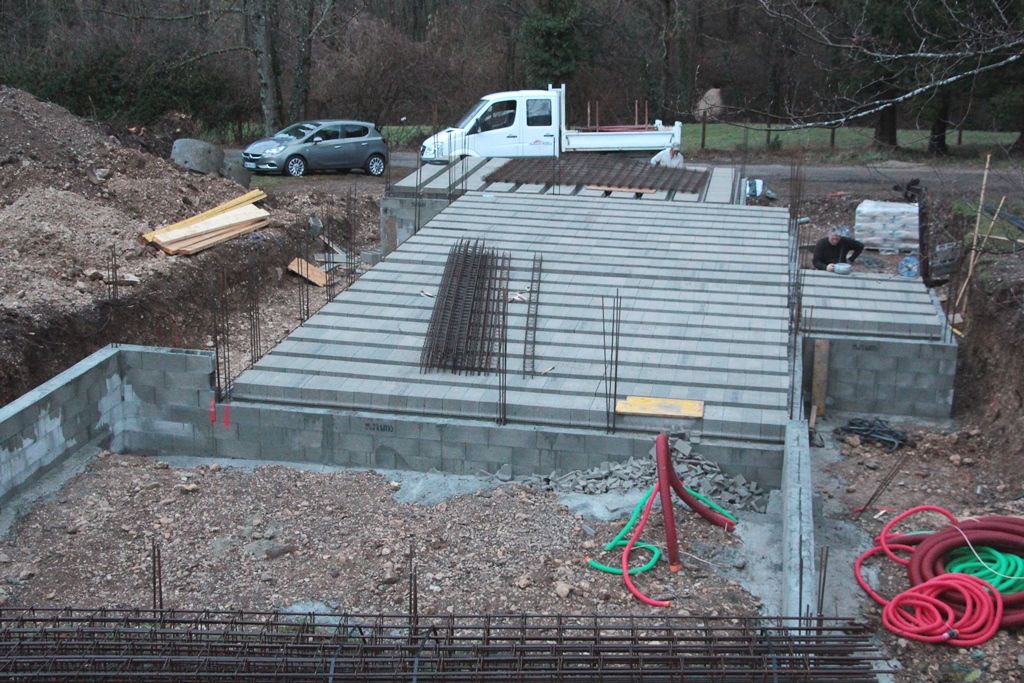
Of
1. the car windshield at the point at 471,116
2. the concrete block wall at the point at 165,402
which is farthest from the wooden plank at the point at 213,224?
the car windshield at the point at 471,116

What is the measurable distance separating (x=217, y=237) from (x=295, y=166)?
6626 mm

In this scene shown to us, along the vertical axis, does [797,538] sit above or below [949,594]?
above

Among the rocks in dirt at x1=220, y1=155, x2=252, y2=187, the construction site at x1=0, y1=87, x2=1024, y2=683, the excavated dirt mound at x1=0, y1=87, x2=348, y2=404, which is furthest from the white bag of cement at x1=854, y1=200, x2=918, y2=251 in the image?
the rocks in dirt at x1=220, y1=155, x2=252, y2=187

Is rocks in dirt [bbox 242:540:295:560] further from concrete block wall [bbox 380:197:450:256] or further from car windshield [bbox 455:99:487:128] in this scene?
car windshield [bbox 455:99:487:128]

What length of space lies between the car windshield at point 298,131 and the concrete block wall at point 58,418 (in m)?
12.4

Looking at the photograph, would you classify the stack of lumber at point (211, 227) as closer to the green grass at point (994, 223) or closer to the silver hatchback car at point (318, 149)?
the silver hatchback car at point (318, 149)

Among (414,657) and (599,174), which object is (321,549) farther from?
(599,174)

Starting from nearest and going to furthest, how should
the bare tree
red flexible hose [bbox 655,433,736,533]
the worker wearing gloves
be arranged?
the bare tree, red flexible hose [bbox 655,433,736,533], the worker wearing gloves

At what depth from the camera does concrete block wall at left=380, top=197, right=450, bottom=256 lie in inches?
666

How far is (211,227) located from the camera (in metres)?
16.1

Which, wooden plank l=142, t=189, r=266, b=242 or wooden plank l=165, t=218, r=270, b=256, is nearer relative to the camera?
wooden plank l=165, t=218, r=270, b=256

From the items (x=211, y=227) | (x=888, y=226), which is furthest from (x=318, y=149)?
(x=888, y=226)

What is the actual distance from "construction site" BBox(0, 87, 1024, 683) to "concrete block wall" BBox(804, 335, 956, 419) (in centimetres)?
4

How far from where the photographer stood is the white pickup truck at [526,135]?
21062 millimetres
